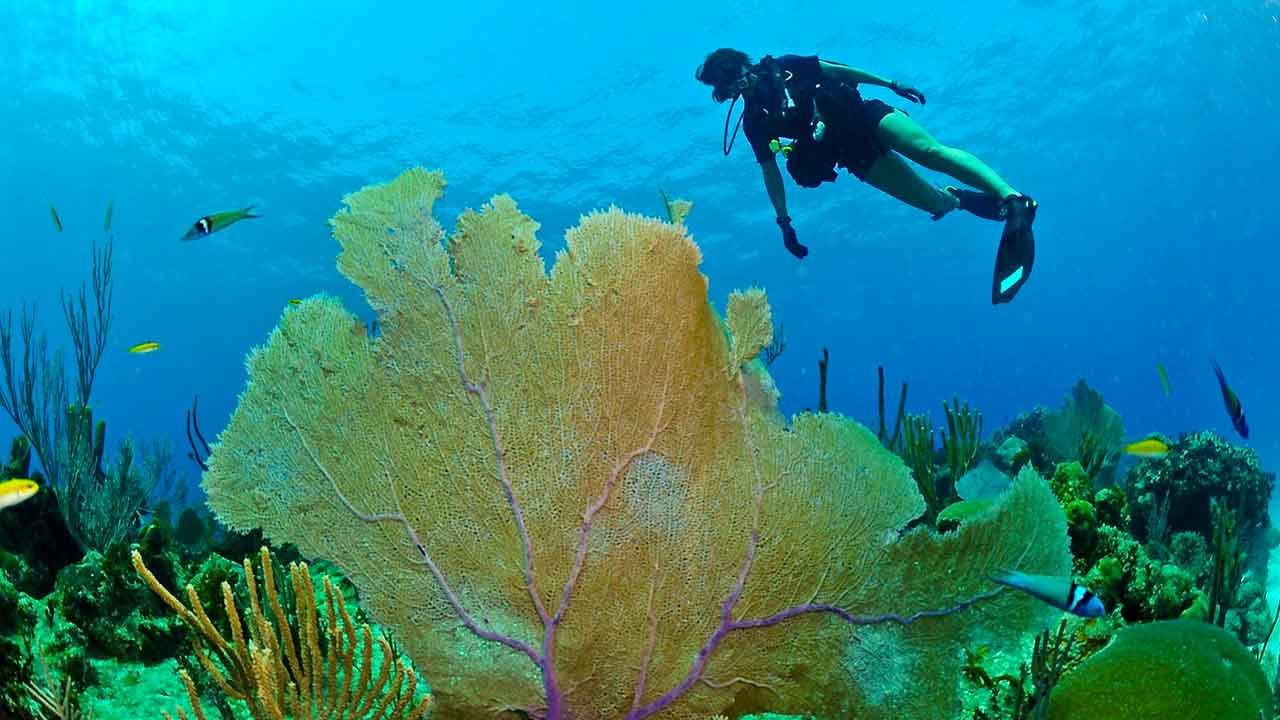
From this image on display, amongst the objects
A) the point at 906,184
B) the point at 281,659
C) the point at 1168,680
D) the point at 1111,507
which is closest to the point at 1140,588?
the point at 1168,680

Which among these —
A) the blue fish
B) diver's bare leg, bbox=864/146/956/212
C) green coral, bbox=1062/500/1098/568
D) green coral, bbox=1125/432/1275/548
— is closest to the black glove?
diver's bare leg, bbox=864/146/956/212

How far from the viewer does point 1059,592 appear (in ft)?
7.47

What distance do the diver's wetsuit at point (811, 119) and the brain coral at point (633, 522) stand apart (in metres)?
5.22

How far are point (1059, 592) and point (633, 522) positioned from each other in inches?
55.6

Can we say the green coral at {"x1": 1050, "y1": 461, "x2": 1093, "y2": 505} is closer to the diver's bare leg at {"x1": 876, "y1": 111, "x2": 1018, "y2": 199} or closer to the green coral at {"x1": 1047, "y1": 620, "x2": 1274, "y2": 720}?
the green coral at {"x1": 1047, "y1": 620, "x2": 1274, "y2": 720}

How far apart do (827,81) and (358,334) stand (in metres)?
6.19

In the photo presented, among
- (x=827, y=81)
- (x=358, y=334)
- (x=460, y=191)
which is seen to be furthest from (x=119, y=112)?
(x=358, y=334)

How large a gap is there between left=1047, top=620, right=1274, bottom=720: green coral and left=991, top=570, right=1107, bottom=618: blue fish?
526 millimetres

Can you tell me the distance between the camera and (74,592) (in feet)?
13.0

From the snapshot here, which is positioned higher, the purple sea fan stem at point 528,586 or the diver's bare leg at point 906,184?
the diver's bare leg at point 906,184

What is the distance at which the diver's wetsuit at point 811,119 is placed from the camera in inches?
284

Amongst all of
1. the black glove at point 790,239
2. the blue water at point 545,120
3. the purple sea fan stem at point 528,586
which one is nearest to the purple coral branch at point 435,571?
the purple sea fan stem at point 528,586

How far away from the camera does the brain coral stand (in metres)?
2.46

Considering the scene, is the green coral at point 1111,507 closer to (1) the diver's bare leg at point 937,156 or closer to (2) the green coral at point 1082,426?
(1) the diver's bare leg at point 937,156
